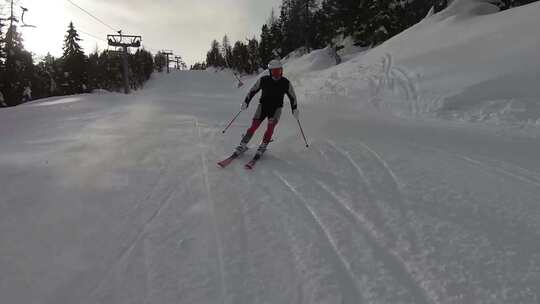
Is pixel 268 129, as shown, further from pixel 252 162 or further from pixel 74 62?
pixel 74 62

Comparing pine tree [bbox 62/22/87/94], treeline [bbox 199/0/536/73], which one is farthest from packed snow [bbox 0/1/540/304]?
pine tree [bbox 62/22/87/94]

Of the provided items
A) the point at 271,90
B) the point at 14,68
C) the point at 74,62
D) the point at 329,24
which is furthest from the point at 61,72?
the point at 271,90

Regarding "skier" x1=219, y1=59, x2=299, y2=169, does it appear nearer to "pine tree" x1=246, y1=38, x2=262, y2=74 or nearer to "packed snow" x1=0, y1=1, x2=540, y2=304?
"packed snow" x1=0, y1=1, x2=540, y2=304

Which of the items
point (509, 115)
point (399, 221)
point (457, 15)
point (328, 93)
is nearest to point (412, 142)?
point (509, 115)

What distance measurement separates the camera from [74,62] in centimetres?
4616

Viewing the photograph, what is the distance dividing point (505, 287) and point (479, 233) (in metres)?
0.92

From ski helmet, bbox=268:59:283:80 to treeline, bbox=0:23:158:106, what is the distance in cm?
3605

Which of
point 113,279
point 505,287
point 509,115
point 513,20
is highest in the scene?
point 513,20

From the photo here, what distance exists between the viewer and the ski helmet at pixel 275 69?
7.39 metres

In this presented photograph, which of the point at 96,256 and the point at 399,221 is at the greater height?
the point at 399,221

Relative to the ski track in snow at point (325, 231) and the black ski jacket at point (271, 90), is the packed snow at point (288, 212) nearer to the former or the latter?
the ski track in snow at point (325, 231)

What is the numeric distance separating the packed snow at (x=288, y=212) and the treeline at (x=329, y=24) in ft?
63.8

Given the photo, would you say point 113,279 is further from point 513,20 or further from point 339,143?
point 513,20

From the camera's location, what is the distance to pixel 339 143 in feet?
25.9
